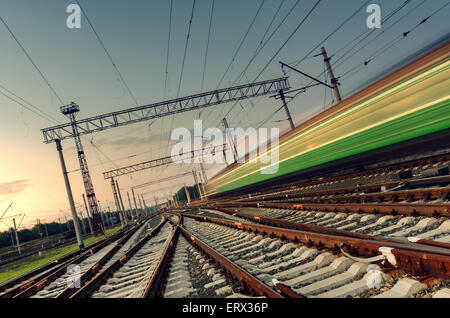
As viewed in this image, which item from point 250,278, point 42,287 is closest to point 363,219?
point 250,278

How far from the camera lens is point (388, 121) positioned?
8.95 m

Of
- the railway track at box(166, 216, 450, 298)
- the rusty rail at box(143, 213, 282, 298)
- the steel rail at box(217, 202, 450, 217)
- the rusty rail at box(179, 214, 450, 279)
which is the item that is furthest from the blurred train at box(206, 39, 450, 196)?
the rusty rail at box(143, 213, 282, 298)

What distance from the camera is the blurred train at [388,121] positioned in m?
7.32

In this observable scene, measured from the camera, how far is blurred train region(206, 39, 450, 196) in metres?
7.32

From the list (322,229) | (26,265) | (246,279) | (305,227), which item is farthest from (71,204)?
(246,279)

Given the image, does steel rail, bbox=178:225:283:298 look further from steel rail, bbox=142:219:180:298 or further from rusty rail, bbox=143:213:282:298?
steel rail, bbox=142:219:180:298

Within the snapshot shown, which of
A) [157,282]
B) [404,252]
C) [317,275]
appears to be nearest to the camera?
[404,252]

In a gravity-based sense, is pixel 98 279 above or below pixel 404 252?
below

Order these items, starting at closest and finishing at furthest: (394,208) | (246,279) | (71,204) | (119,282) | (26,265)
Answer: (246,279)
(394,208)
(119,282)
(71,204)
(26,265)

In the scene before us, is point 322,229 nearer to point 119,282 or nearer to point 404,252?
point 404,252

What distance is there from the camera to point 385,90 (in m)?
8.77

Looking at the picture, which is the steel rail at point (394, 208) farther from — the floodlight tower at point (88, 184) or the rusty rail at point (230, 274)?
the floodlight tower at point (88, 184)
